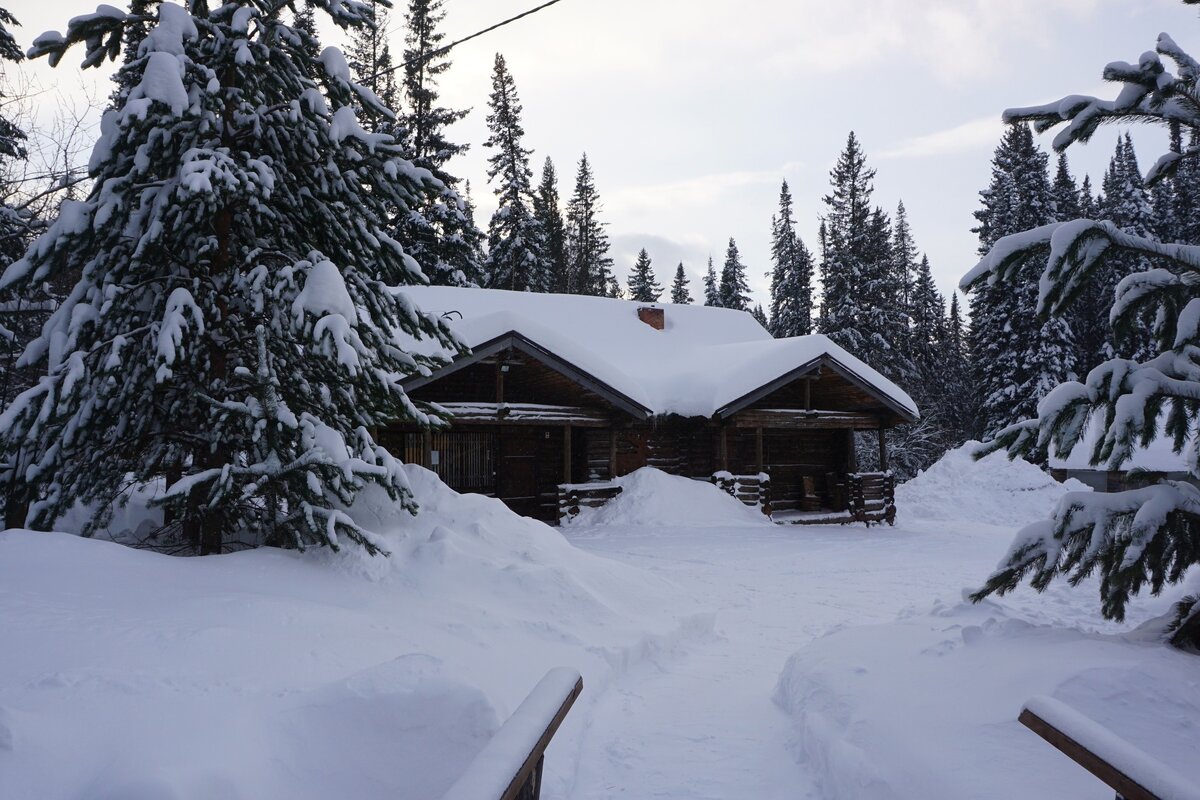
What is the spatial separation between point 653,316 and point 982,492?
40.1 feet

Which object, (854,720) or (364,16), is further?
(364,16)

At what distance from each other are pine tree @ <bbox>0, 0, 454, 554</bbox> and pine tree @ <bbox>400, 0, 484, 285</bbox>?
2166 centimetres

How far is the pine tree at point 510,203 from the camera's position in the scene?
3450cm

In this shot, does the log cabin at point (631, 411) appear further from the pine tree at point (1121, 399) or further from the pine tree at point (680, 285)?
the pine tree at point (680, 285)

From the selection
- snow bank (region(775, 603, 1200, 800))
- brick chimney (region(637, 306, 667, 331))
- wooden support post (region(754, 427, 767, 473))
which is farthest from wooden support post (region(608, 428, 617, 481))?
Answer: snow bank (region(775, 603, 1200, 800))

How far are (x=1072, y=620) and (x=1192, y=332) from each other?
4.17 metres

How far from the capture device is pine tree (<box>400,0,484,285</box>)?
2900cm

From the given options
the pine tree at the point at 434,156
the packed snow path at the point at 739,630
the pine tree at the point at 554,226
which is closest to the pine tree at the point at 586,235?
the pine tree at the point at 554,226

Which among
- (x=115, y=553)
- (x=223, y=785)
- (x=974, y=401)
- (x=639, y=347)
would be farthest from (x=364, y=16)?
(x=974, y=401)

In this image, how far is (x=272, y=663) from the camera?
3963 mm

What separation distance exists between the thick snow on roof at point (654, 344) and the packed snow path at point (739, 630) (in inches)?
160

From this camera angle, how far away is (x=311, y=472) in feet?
19.9

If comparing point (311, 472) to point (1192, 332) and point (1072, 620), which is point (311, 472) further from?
point (1072, 620)

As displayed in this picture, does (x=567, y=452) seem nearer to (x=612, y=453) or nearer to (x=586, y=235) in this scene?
(x=612, y=453)
